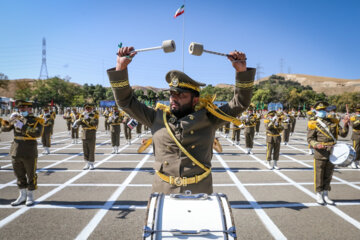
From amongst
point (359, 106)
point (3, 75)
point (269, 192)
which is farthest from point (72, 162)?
point (3, 75)

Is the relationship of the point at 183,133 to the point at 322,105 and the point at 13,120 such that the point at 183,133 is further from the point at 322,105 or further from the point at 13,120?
the point at 13,120

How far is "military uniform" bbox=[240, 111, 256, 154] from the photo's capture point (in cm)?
1123

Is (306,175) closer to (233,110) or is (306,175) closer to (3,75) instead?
(233,110)

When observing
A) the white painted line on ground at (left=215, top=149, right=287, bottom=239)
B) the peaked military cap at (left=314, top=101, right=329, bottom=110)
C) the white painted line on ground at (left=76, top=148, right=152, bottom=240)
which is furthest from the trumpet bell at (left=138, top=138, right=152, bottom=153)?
the peaked military cap at (left=314, top=101, right=329, bottom=110)

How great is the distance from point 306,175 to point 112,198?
685 centimetres

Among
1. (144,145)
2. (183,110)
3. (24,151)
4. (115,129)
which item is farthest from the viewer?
(115,129)

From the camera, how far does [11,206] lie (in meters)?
4.97

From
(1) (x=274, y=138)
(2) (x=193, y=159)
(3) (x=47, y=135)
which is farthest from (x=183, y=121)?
(3) (x=47, y=135)

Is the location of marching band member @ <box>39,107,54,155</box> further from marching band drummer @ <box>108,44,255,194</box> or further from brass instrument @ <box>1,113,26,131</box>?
marching band drummer @ <box>108,44,255,194</box>

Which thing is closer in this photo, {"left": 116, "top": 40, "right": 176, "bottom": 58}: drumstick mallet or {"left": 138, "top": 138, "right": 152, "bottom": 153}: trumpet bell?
{"left": 116, "top": 40, "right": 176, "bottom": 58}: drumstick mallet

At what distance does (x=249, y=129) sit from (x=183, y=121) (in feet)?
32.5

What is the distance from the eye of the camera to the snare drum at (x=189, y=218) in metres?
1.71

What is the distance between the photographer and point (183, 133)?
238cm

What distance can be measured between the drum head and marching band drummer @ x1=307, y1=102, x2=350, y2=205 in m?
0.10
